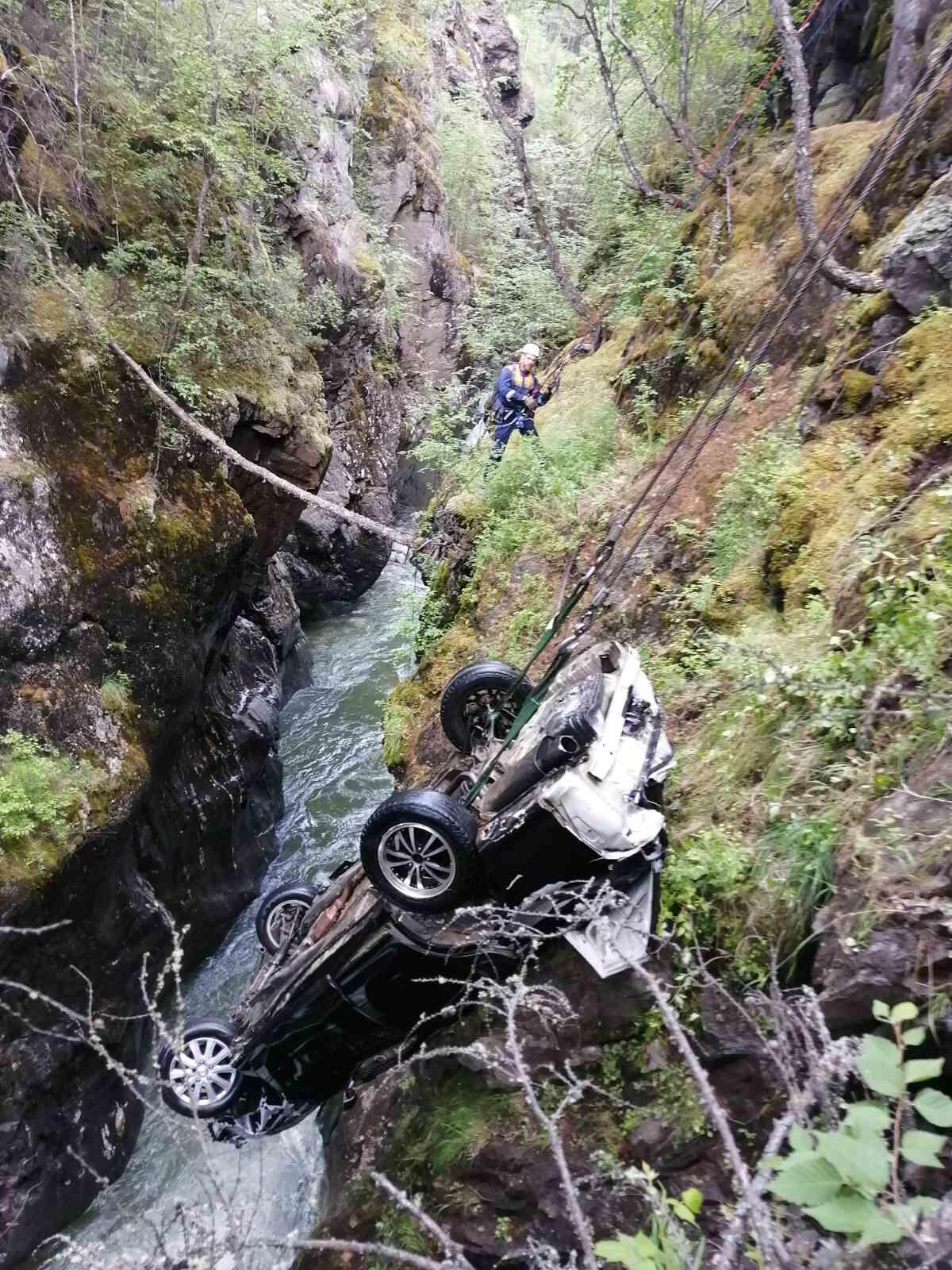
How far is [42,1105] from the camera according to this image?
5.84m

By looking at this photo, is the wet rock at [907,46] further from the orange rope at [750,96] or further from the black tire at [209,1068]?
the black tire at [209,1068]

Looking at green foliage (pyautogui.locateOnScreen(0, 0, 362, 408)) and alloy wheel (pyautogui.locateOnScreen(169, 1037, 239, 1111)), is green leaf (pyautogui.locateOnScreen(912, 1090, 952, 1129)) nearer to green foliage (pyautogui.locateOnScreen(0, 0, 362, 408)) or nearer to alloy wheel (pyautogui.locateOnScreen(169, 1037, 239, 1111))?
alloy wheel (pyautogui.locateOnScreen(169, 1037, 239, 1111))

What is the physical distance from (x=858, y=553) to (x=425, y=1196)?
4.26 m

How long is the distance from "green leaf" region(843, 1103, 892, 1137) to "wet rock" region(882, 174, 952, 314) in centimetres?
529

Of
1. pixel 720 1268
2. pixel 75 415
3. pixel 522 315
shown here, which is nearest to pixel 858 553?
pixel 720 1268

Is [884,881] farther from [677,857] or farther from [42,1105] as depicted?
[42,1105]

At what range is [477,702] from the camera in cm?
579

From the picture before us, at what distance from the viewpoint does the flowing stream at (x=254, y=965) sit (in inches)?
160

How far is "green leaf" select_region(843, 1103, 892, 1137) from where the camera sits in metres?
1.32

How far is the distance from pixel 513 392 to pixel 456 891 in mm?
6708

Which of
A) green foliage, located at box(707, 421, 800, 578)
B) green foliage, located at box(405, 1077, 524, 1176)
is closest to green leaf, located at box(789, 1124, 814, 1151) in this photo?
green foliage, located at box(405, 1077, 524, 1176)

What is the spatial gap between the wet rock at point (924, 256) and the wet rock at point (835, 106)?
4794 millimetres

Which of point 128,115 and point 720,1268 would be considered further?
point 128,115

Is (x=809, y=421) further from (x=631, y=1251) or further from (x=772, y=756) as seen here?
(x=631, y=1251)
